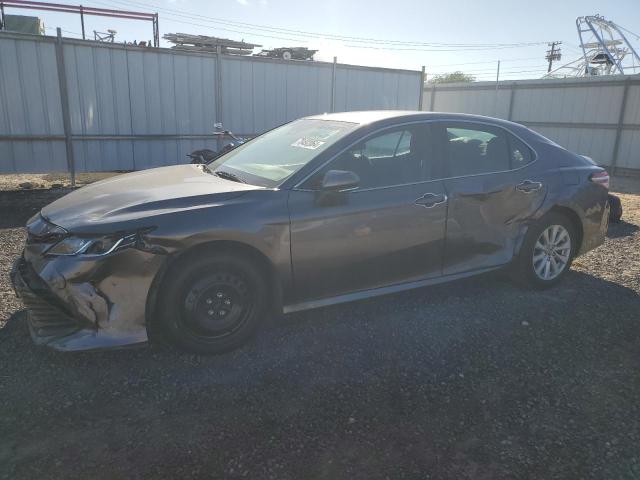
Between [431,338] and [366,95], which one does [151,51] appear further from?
[431,338]

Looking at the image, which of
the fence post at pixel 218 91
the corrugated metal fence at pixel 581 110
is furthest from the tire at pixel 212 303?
the corrugated metal fence at pixel 581 110

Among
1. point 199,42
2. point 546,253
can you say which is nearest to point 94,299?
point 546,253

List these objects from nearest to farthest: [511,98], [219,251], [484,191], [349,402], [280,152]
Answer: [349,402]
[219,251]
[280,152]
[484,191]
[511,98]

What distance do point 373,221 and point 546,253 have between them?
2025 millimetres

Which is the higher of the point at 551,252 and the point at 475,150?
the point at 475,150

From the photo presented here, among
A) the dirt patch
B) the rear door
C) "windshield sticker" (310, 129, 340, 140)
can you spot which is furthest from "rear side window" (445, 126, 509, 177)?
the dirt patch

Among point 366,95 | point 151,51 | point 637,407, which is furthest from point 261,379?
point 366,95

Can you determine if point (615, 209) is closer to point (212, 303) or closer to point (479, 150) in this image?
point (479, 150)

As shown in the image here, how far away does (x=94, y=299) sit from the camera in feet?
9.82

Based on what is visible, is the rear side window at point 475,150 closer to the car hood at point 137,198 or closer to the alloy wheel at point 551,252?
the alloy wheel at point 551,252

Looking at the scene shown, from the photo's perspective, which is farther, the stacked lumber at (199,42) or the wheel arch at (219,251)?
the stacked lumber at (199,42)

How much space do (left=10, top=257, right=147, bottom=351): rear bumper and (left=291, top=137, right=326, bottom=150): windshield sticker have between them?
1771mm

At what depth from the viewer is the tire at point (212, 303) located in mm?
3197

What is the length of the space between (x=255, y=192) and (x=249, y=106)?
8.15m
